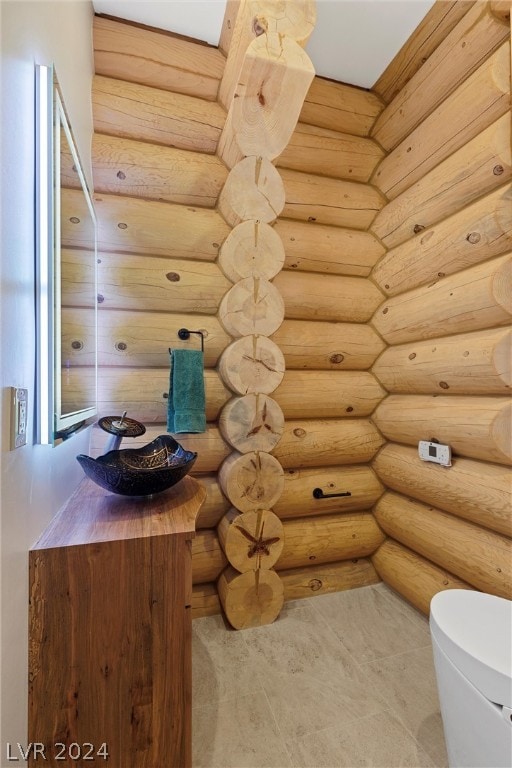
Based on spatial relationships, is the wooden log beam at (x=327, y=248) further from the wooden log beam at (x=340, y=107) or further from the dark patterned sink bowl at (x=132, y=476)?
the dark patterned sink bowl at (x=132, y=476)

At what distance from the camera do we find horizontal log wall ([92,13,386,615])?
1.82 m

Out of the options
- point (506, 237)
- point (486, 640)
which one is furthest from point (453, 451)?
point (506, 237)

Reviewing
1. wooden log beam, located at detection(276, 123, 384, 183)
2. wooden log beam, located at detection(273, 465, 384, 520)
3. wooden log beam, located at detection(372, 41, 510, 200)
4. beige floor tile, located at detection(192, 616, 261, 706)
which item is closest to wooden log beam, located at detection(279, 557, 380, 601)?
wooden log beam, located at detection(273, 465, 384, 520)

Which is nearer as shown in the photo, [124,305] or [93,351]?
[93,351]

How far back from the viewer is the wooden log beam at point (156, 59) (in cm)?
181

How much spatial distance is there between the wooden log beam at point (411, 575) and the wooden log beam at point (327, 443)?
599 millimetres

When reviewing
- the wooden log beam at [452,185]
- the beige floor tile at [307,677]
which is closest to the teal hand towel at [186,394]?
the beige floor tile at [307,677]

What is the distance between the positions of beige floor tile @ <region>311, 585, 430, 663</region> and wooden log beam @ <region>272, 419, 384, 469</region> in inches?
32.4

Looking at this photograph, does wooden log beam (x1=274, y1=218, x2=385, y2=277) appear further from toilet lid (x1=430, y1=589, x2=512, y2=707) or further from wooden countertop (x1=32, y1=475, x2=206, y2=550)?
toilet lid (x1=430, y1=589, x2=512, y2=707)

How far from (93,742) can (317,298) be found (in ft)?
6.98

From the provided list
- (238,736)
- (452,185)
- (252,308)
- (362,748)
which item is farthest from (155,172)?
(362,748)

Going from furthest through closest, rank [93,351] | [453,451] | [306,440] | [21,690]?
[306,440] → [453,451] → [93,351] → [21,690]

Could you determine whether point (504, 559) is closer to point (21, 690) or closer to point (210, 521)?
point (210, 521)

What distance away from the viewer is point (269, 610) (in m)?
1.84
